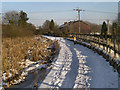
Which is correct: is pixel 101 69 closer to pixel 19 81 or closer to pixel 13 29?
pixel 19 81

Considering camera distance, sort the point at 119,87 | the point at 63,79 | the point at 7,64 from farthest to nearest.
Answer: the point at 7,64 < the point at 63,79 < the point at 119,87

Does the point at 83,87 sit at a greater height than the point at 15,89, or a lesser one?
greater

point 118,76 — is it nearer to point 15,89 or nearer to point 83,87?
point 83,87

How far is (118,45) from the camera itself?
6859 millimetres

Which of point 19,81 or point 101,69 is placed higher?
point 101,69

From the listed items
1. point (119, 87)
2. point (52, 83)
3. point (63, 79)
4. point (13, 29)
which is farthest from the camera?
point (13, 29)

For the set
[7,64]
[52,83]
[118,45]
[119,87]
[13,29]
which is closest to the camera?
[119,87]

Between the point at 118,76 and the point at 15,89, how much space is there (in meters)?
4.14

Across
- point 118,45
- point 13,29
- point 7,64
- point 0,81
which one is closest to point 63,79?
point 0,81

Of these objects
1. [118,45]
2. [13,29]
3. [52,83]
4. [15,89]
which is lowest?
[15,89]

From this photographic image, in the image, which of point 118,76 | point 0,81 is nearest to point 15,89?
point 0,81

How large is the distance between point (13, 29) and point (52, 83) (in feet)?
64.5

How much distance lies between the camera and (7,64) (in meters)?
8.30

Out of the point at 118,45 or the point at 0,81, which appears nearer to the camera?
the point at 0,81
